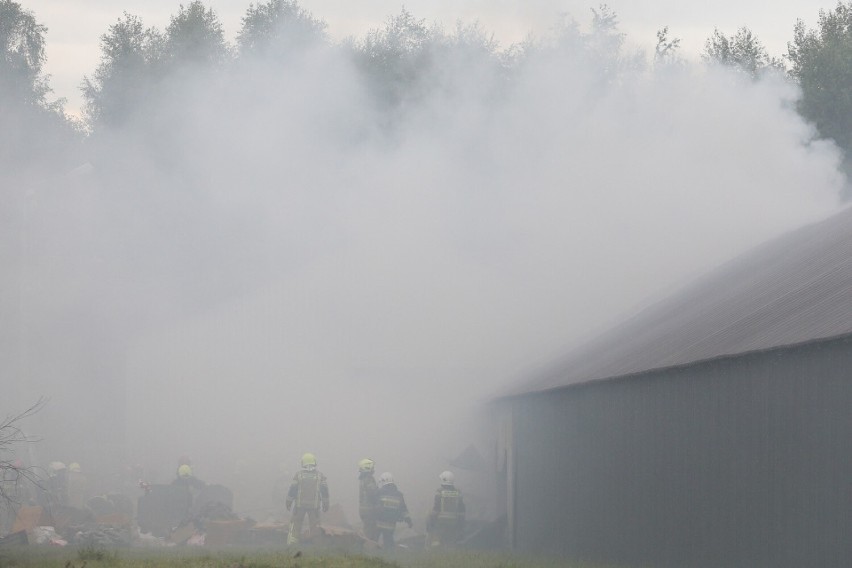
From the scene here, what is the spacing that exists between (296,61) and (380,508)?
27.4 m

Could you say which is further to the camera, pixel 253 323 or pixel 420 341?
pixel 253 323

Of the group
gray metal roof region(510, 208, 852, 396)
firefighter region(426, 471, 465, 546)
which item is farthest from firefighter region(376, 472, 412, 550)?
gray metal roof region(510, 208, 852, 396)

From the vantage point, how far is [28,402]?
1539 inches

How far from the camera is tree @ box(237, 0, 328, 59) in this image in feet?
175

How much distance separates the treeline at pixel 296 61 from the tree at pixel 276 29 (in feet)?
0.19

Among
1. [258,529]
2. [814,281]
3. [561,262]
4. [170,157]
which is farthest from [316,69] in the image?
[814,281]

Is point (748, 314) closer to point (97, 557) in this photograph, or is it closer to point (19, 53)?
point (97, 557)

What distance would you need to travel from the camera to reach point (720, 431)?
1155 cm

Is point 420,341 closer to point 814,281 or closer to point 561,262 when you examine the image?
point 561,262

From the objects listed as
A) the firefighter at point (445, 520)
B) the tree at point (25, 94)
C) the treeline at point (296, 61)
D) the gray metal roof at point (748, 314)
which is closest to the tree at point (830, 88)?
the treeline at point (296, 61)

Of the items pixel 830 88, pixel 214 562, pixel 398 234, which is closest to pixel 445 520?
pixel 214 562

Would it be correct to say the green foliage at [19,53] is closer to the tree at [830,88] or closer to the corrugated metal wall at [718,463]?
the tree at [830,88]

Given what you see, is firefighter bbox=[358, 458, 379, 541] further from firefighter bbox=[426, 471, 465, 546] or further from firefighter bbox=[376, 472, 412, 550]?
firefighter bbox=[426, 471, 465, 546]

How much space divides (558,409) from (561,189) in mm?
24468
